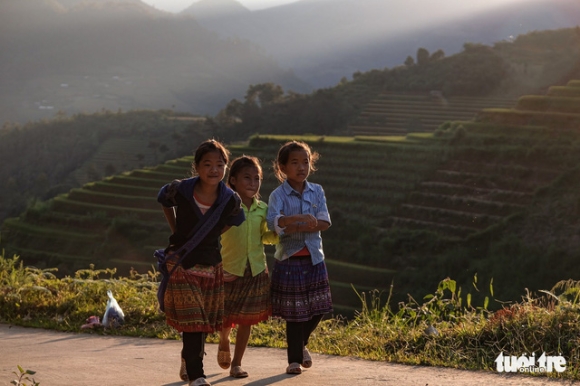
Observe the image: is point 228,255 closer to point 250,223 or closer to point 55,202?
point 250,223

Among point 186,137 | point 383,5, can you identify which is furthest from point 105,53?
point 186,137

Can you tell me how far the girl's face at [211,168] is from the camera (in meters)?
3.47

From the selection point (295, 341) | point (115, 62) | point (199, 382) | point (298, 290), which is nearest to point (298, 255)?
point (298, 290)

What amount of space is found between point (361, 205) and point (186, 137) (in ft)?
84.8

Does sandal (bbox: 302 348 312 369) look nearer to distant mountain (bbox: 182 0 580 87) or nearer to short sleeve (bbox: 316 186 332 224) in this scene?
short sleeve (bbox: 316 186 332 224)

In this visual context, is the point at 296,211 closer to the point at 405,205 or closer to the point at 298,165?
the point at 298,165

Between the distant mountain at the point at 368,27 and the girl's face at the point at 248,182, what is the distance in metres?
113

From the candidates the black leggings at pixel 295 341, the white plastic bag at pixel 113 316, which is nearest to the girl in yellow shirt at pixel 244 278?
the black leggings at pixel 295 341

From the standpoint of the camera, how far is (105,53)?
131m

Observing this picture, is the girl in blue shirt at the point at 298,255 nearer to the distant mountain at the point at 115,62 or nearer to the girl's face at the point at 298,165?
the girl's face at the point at 298,165

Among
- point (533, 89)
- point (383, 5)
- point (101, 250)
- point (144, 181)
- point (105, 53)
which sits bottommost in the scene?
point (101, 250)

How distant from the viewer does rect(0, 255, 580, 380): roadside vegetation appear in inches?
154

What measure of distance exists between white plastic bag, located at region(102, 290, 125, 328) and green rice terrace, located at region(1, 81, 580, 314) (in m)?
19.0

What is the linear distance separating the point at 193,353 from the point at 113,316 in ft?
6.62
